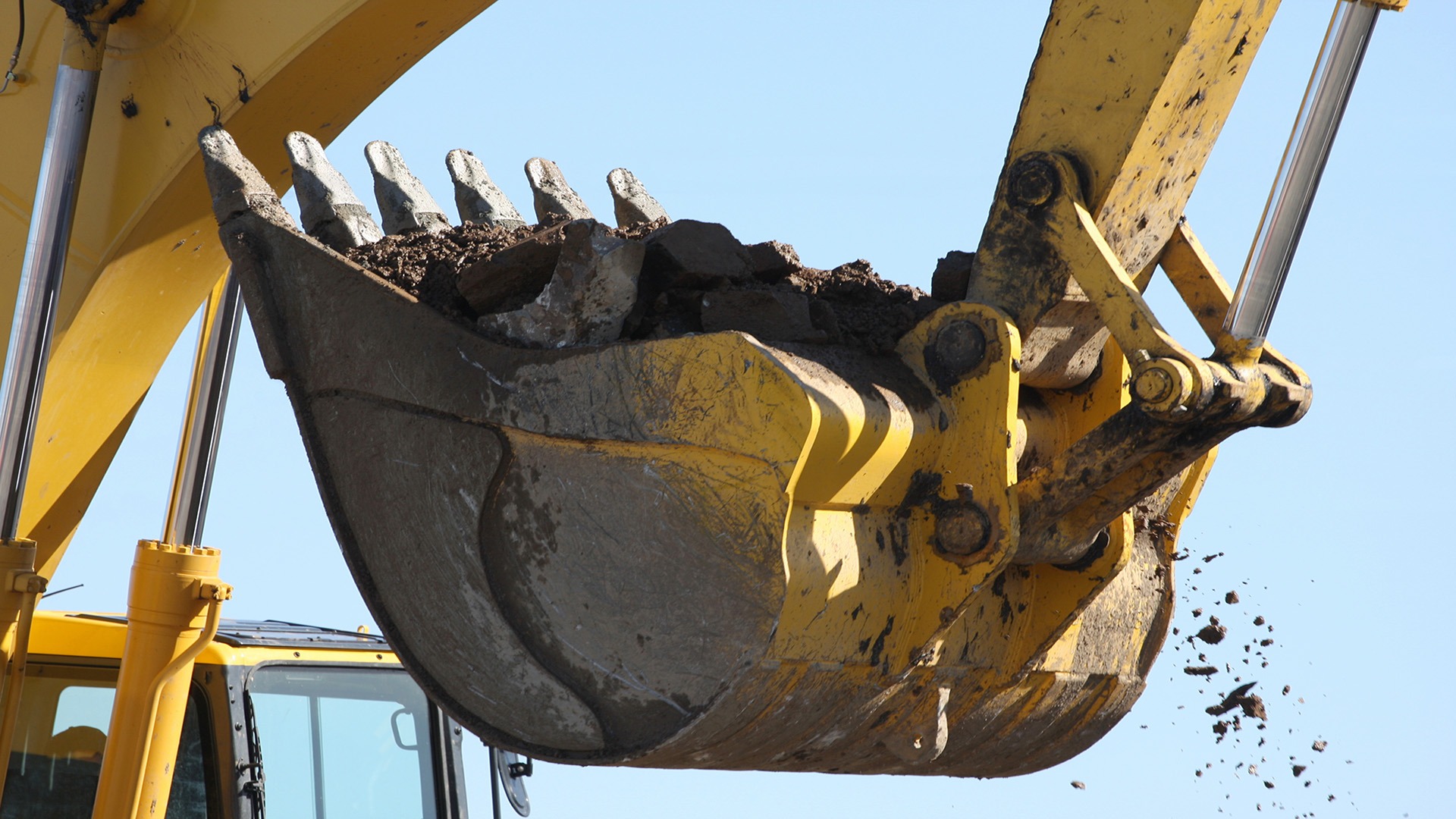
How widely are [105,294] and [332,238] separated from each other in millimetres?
732

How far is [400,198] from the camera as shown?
8.95 feet

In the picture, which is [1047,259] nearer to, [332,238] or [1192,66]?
[1192,66]

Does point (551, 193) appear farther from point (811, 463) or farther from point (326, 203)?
point (811, 463)

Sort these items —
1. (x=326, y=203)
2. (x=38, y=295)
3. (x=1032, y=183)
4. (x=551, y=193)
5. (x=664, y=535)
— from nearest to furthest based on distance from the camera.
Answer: (x=664, y=535)
(x=1032, y=183)
(x=326, y=203)
(x=38, y=295)
(x=551, y=193)

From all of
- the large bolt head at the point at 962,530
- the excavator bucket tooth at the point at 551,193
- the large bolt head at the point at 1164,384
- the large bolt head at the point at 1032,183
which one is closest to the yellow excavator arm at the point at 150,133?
the excavator bucket tooth at the point at 551,193

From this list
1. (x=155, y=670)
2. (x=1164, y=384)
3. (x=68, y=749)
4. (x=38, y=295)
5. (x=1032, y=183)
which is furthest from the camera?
(x=68, y=749)

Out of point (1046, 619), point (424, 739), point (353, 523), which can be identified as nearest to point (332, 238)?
point (353, 523)

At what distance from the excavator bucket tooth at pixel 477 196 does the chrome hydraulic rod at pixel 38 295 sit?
693mm

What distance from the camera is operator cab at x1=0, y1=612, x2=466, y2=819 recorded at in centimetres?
336

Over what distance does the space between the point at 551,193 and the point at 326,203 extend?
0.63 meters

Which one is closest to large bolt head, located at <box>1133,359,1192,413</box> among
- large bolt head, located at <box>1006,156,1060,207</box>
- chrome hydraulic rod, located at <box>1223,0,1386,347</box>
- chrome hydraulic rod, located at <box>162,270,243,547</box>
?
chrome hydraulic rod, located at <box>1223,0,1386,347</box>

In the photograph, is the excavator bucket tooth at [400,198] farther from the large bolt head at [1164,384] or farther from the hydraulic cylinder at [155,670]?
the large bolt head at [1164,384]

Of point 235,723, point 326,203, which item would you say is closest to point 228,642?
point 235,723

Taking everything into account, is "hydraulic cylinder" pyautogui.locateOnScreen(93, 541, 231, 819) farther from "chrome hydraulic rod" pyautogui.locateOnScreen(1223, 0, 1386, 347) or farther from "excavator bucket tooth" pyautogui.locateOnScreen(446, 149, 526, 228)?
"chrome hydraulic rod" pyautogui.locateOnScreen(1223, 0, 1386, 347)
